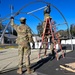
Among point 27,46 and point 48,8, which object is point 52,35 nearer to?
point 48,8

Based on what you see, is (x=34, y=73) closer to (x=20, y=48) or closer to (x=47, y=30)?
(x=20, y=48)

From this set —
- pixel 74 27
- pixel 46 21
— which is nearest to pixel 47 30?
pixel 46 21

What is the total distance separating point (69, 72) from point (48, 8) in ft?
19.8

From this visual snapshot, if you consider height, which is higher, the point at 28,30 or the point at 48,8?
the point at 48,8

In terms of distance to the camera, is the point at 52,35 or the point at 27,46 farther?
the point at 52,35

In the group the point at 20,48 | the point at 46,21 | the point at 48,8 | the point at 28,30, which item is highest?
the point at 48,8

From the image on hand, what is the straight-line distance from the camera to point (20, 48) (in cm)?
753

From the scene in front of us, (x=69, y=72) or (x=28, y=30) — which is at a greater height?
(x=28, y=30)

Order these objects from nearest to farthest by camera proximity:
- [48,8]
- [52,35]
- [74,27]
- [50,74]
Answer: [50,74] < [52,35] < [48,8] < [74,27]

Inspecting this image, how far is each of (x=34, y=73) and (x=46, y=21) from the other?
5017 mm

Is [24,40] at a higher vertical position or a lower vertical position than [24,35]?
lower

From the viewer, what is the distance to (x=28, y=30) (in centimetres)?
756

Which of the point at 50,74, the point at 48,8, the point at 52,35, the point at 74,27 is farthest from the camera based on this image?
the point at 74,27

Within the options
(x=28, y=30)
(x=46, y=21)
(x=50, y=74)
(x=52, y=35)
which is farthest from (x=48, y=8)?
(x=50, y=74)
